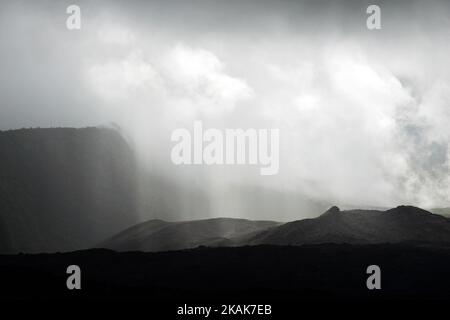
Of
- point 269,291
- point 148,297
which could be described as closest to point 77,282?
point 148,297

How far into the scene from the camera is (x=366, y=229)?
6856 centimetres

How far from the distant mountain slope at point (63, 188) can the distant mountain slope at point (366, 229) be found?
162 feet

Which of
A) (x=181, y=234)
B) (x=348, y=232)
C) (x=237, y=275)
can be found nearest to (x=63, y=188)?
(x=181, y=234)

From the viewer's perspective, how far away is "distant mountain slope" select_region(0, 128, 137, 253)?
106375mm

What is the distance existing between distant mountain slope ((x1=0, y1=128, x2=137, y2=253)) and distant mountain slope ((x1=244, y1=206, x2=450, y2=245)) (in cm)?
4923

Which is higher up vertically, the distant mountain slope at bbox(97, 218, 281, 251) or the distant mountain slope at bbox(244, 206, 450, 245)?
the distant mountain slope at bbox(244, 206, 450, 245)

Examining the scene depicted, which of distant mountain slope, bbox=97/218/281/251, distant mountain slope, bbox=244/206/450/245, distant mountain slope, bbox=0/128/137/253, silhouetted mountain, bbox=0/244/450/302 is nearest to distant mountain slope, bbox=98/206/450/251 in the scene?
distant mountain slope, bbox=244/206/450/245

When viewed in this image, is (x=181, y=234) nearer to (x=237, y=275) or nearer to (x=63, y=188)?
(x=237, y=275)

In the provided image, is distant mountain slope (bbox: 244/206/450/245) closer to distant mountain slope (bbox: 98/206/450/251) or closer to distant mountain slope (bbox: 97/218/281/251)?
distant mountain slope (bbox: 98/206/450/251)

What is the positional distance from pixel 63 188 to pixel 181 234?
42.9 m

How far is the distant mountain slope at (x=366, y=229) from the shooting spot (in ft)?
213

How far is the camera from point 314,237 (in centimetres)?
6556

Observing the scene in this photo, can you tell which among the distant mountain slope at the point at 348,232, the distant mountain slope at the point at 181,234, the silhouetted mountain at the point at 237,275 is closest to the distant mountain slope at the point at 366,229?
the distant mountain slope at the point at 348,232
